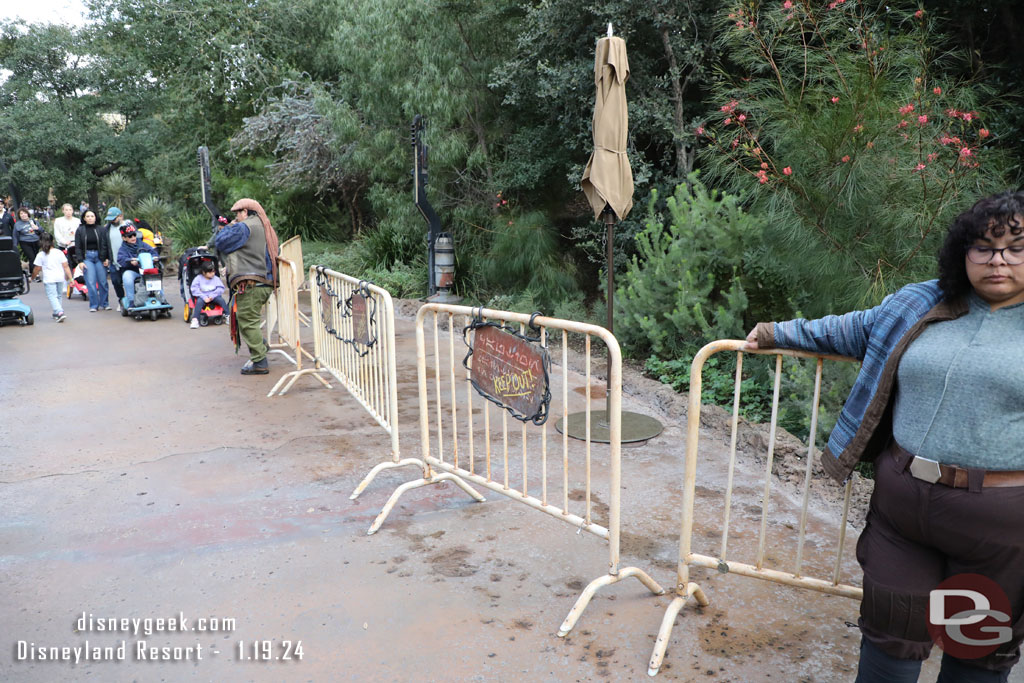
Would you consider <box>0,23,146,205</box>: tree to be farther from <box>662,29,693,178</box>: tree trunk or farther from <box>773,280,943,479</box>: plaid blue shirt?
<box>773,280,943,479</box>: plaid blue shirt

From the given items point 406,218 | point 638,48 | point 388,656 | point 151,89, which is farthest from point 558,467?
point 151,89

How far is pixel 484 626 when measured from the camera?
10.5ft

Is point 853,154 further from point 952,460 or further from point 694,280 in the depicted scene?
point 952,460

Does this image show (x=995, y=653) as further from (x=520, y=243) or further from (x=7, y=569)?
(x=520, y=243)

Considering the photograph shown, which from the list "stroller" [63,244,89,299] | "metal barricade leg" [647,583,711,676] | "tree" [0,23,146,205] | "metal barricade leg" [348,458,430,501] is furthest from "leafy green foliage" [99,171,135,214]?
"metal barricade leg" [647,583,711,676]

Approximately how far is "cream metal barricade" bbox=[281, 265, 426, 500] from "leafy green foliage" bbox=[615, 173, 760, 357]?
274 cm

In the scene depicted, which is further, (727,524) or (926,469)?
(727,524)

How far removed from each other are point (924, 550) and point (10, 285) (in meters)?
12.3

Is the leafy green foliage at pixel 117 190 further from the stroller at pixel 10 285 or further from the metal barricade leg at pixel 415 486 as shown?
the metal barricade leg at pixel 415 486

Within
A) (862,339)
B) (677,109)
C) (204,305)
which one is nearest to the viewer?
(862,339)

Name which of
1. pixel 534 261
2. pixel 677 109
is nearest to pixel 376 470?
pixel 534 261

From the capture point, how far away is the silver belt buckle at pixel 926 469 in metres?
2.10

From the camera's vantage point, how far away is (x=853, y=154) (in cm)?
511

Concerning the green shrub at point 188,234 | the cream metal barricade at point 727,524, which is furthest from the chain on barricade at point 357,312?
the green shrub at point 188,234
